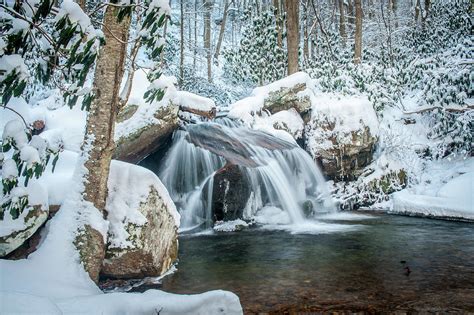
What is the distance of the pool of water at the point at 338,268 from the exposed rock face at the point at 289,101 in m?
4.95

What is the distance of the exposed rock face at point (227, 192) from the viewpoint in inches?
344

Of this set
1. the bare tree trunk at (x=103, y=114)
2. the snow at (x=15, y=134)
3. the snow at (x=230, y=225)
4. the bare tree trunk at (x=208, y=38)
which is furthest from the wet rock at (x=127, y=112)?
the bare tree trunk at (x=208, y=38)

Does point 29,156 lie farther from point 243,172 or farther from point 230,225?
point 243,172

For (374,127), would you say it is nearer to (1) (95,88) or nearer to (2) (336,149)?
(2) (336,149)

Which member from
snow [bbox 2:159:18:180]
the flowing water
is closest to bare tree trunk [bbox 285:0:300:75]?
the flowing water

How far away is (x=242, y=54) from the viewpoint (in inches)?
666

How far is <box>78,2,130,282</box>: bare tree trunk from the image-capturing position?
13.3ft

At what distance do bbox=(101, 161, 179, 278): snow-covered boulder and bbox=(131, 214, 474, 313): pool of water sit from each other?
1.22 ft

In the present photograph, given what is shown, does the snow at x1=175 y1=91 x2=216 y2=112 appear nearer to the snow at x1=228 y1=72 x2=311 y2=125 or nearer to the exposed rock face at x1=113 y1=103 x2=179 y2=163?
the exposed rock face at x1=113 y1=103 x2=179 y2=163

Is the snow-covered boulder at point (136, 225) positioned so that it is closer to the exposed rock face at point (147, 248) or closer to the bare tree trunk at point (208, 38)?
the exposed rock face at point (147, 248)

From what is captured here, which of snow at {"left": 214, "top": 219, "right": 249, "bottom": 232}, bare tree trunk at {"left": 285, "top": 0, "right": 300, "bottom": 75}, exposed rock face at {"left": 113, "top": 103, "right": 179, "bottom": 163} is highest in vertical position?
bare tree trunk at {"left": 285, "top": 0, "right": 300, "bottom": 75}

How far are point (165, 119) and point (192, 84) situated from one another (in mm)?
9940

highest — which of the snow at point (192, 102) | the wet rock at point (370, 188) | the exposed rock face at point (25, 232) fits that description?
the snow at point (192, 102)

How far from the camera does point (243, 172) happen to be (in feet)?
29.9
